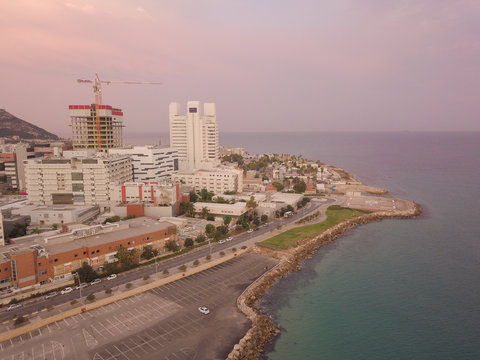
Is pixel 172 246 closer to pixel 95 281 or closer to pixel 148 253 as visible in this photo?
pixel 148 253

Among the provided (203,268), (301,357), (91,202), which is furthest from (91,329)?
(91,202)

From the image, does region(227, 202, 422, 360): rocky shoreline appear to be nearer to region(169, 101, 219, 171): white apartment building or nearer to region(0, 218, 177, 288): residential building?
region(0, 218, 177, 288): residential building

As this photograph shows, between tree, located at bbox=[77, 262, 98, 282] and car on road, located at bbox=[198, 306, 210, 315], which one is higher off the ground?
tree, located at bbox=[77, 262, 98, 282]

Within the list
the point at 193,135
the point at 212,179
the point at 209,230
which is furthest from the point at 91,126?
the point at 209,230

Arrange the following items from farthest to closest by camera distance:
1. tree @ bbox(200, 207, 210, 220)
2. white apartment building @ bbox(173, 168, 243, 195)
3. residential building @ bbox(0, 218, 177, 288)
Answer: white apartment building @ bbox(173, 168, 243, 195) → tree @ bbox(200, 207, 210, 220) → residential building @ bbox(0, 218, 177, 288)

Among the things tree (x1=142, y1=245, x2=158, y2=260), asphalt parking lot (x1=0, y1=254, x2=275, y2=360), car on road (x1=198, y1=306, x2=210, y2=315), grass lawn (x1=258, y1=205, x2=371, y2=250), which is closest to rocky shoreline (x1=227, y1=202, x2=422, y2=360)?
asphalt parking lot (x1=0, y1=254, x2=275, y2=360)

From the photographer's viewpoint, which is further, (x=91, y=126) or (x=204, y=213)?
(x=91, y=126)

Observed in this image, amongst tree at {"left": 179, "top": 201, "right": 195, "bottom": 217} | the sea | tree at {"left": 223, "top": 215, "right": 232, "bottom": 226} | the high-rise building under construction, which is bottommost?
the sea
